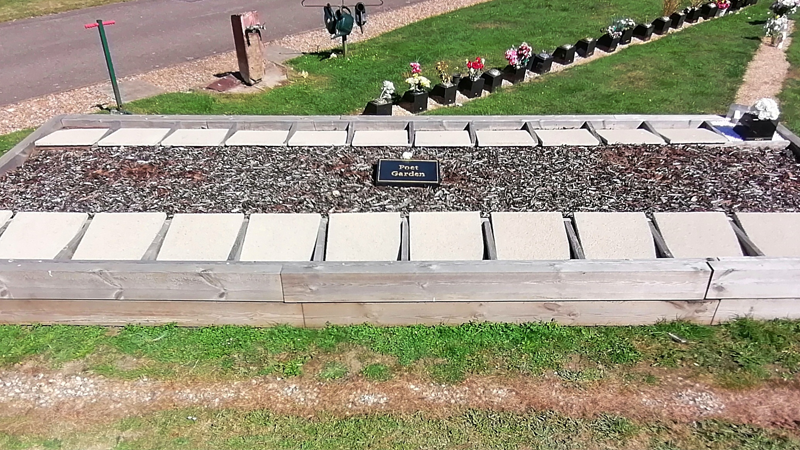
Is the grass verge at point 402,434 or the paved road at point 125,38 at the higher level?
the paved road at point 125,38

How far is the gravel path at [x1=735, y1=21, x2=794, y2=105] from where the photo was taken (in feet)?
32.1

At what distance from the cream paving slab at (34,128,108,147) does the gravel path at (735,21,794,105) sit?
33.3ft

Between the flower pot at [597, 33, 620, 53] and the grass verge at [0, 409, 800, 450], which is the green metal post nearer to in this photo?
the grass verge at [0, 409, 800, 450]

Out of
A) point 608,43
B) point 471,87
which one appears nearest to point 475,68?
point 471,87

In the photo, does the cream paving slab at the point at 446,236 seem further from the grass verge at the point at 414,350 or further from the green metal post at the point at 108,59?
the green metal post at the point at 108,59

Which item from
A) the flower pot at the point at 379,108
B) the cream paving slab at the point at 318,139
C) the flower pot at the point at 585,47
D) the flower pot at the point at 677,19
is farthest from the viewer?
the flower pot at the point at 677,19

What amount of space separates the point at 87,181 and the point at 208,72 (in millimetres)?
5911

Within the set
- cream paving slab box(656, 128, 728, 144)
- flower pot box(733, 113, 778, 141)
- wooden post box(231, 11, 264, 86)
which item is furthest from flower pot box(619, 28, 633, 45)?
wooden post box(231, 11, 264, 86)

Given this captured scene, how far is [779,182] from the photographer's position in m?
5.58

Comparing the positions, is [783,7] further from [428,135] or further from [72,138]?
Answer: [72,138]

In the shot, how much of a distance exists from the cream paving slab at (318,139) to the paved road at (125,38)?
6237mm

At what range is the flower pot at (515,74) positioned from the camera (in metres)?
10.2

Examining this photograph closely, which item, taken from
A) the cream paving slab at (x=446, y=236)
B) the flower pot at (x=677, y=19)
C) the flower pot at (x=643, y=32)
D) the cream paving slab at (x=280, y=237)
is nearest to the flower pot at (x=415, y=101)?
the cream paving slab at (x=446, y=236)

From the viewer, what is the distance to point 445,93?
911 cm
